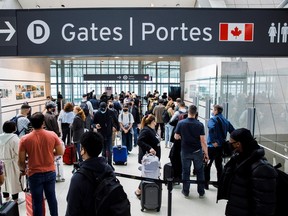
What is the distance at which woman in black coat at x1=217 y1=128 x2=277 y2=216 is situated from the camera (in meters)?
2.33

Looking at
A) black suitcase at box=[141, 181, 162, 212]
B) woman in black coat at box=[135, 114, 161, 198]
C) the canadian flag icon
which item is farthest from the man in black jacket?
the canadian flag icon

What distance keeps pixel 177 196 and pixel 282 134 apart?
8.17 ft

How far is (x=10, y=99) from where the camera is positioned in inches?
460

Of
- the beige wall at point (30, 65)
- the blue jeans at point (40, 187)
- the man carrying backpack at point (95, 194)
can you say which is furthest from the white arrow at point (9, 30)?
Result: the beige wall at point (30, 65)

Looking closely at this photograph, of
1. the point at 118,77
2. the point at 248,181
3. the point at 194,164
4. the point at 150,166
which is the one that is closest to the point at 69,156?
the point at 150,166

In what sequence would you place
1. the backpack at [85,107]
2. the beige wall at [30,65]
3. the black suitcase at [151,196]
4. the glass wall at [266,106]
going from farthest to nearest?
the beige wall at [30,65] → the backpack at [85,107] → the glass wall at [266,106] → the black suitcase at [151,196]

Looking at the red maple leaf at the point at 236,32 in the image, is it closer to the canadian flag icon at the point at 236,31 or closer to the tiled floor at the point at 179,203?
the canadian flag icon at the point at 236,31

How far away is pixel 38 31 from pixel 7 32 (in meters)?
0.28

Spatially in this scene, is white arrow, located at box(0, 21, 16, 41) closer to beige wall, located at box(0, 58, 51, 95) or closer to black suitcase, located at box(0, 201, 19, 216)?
black suitcase, located at box(0, 201, 19, 216)

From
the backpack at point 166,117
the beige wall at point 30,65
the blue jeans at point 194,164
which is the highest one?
the beige wall at point 30,65

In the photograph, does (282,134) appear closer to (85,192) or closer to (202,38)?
(202,38)

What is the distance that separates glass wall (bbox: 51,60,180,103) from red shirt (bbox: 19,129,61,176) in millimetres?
21402

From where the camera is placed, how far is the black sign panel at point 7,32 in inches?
96.5

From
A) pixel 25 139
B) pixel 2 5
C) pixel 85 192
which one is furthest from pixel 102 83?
pixel 85 192
